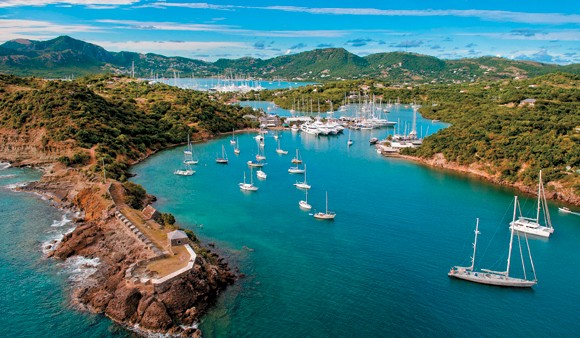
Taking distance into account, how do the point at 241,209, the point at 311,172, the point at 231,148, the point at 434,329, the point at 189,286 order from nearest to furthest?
the point at 434,329 < the point at 189,286 < the point at 241,209 < the point at 311,172 < the point at 231,148

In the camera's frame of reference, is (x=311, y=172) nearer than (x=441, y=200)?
No

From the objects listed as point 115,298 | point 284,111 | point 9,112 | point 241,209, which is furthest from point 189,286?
point 284,111

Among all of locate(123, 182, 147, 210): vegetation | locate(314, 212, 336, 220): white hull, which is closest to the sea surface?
locate(314, 212, 336, 220): white hull

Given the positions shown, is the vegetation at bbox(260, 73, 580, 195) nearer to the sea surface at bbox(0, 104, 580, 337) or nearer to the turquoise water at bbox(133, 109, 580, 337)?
the turquoise water at bbox(133, 109, 580, 337)

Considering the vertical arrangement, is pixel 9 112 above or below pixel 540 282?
above

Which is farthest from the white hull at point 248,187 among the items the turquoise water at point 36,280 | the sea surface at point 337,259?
the turquoise water at point 36,280

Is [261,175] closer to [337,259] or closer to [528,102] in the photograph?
[337,259]

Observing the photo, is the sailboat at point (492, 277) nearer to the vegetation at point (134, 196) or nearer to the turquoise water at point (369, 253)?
the turquoise water at point (369, 253)

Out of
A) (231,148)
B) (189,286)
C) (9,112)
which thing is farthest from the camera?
(231,148)

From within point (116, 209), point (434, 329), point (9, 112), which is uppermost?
point (9, 112)

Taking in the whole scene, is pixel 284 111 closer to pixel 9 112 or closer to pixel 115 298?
pixel 9 112
